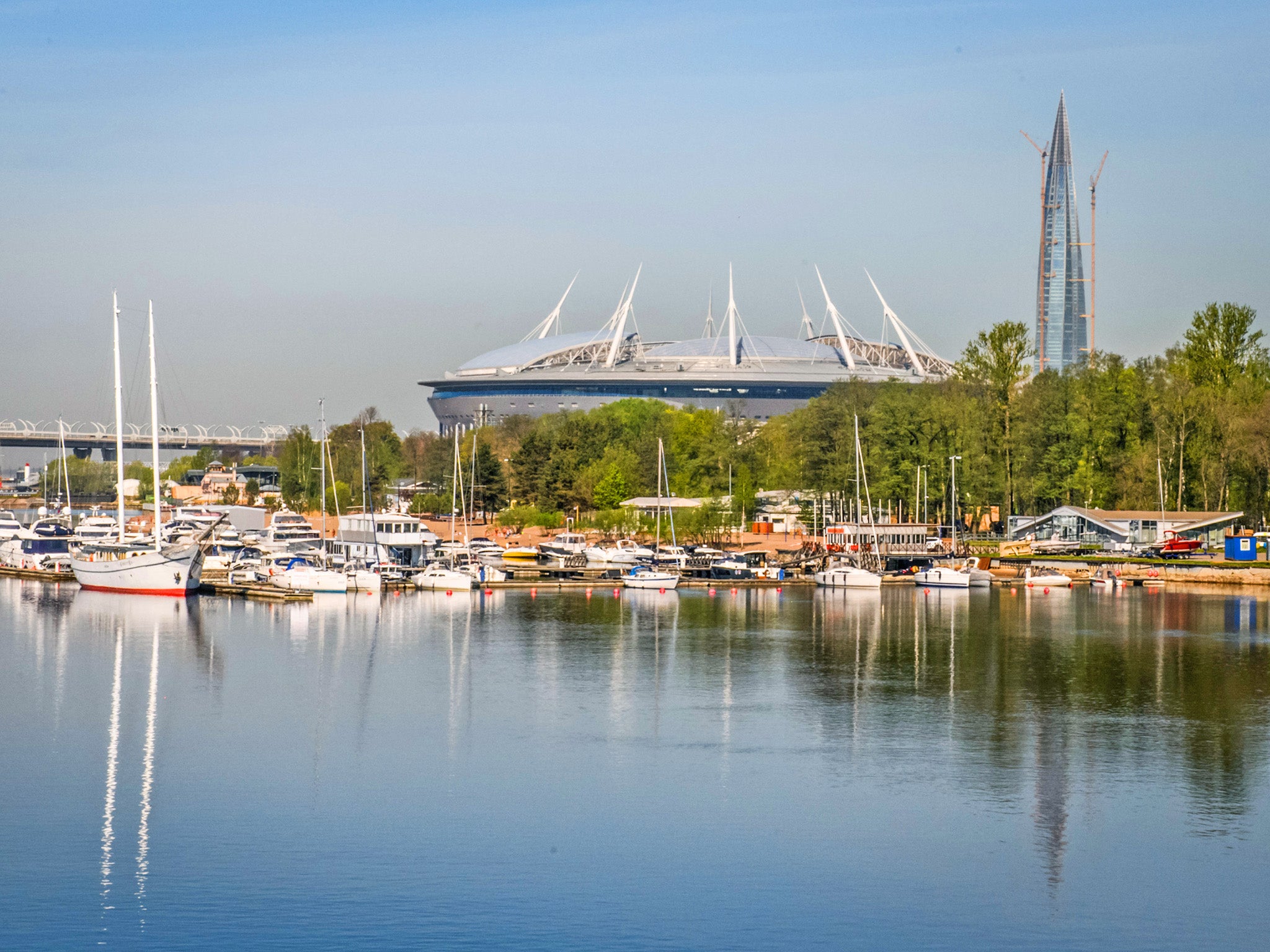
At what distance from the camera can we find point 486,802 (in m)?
24.0

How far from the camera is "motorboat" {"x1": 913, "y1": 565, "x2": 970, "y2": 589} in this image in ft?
209

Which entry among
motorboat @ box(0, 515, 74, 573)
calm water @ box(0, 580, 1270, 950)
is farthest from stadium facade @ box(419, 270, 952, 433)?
calm water @ box(0, 580, 1270, 950)

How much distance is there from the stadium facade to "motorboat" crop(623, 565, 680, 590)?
80.4 metres

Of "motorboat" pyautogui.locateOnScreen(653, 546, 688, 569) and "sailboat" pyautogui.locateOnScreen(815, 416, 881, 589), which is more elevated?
"motorboat" pyautogui.locateOnScreen(653, 546, 688, 569)

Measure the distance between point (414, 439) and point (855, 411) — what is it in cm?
5618

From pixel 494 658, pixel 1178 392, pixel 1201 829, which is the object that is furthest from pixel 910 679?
pixel 1178 392

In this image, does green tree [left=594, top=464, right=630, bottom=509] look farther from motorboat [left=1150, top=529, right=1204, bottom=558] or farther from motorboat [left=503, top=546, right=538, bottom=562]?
motorboat [left=1150, top=529, right=1204, bottom=558]

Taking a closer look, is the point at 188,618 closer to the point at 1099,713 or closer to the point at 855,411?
the point at 1099,713

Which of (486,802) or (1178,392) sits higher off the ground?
(1178,392)

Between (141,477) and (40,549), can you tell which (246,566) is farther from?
(141,477)

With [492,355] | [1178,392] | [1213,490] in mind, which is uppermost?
[492,355]

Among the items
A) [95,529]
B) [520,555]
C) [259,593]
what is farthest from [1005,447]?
[95,529]

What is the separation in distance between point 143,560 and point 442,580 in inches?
452

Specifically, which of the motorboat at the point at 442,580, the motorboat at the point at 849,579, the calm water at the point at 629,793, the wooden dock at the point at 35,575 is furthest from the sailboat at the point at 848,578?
the wooden dock at the point at 35,575
